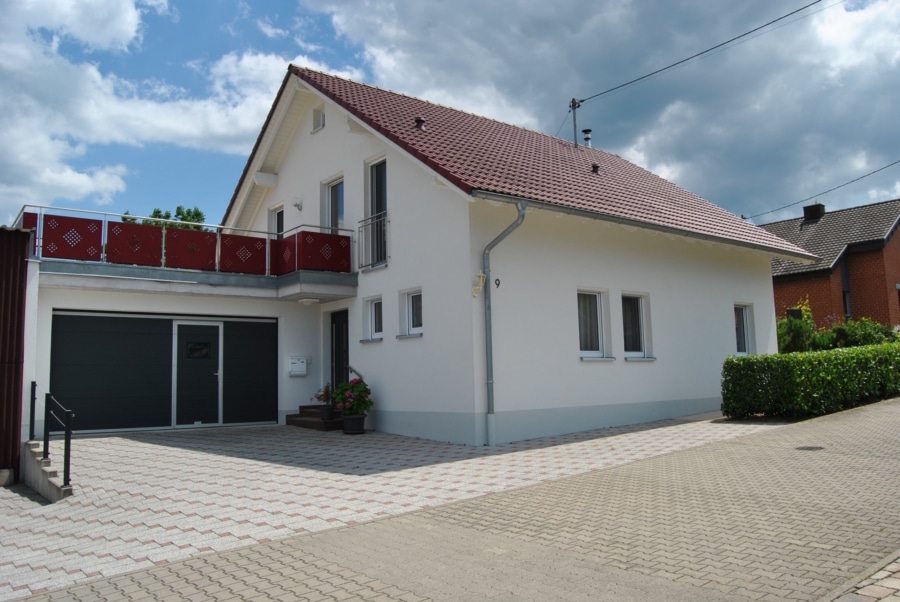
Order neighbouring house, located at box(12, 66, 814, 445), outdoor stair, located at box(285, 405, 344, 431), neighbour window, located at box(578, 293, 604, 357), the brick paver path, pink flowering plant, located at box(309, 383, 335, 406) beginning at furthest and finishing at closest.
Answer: pink flowering plant, located at box(309, 383, 335, 406)
outdoor stair, located at box(285, 405, 344, 431)
neighbour window, located at box(578, 293, 604, 357)
neighbouring house, located at box(12, 66, 814, 445)
the brick paver path

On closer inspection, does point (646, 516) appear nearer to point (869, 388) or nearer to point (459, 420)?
point (459, 420)

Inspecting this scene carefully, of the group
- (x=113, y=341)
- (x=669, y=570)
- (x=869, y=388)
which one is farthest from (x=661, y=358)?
(x=113, y=341)

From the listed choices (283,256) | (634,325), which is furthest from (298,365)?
(634,325)

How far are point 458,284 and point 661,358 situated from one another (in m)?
5.24

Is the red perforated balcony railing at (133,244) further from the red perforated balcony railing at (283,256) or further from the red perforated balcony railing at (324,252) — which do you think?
the red perforated balcony railing at (324,252)

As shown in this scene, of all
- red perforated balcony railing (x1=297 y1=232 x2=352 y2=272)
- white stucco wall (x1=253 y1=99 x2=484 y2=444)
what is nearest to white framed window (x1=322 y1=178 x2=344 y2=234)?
white stucco wall (x1=253 y1=99 x2=484 y2=444)

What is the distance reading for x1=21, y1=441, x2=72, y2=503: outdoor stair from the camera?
788 cm

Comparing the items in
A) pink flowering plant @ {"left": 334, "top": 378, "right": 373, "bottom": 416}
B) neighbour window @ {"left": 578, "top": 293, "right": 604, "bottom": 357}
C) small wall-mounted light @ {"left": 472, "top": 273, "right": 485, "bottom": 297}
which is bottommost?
pink flowering plant @ {"left": 334, "top": 378, "right": 373, "bottom": 416}

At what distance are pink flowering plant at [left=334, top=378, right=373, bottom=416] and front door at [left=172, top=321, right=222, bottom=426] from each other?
10.6ft

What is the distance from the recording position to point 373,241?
45.3ft

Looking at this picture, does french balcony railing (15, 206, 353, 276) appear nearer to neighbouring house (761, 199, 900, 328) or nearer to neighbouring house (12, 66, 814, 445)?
neighbouring house (12, 66, 814, 445)

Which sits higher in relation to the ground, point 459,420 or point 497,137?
point 497,137

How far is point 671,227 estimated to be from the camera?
13.3 m

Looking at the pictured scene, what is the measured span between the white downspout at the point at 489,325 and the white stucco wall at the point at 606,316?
19cm
